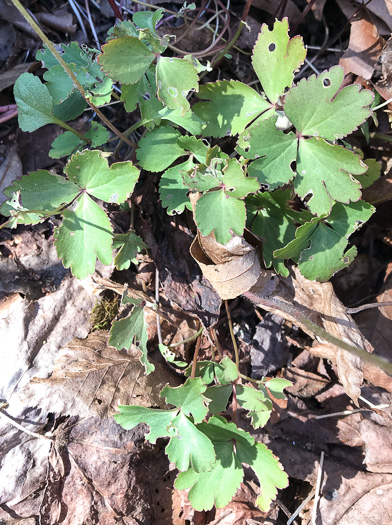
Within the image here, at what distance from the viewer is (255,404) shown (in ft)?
6.97

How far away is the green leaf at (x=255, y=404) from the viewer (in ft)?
6.91

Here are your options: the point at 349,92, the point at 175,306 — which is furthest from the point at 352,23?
the point at 175,306

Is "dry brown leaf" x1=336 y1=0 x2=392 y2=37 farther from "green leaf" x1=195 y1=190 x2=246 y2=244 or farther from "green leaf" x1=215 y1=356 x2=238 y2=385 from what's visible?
"green leaf" x1=215 y1=356 x2=238 y2=385

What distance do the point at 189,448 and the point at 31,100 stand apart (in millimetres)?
1845

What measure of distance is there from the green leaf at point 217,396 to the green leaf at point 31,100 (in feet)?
5.29

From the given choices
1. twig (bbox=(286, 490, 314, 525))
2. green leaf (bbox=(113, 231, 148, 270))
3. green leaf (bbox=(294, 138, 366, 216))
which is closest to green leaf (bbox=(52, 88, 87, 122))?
green leaf (bbox=(113, 231, 148, 270))

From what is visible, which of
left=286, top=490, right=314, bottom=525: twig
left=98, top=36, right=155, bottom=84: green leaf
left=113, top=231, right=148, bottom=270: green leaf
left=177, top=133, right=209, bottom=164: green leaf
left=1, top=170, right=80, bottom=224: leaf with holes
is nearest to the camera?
left=98, top=36, right=155, bottom=84: green leaf

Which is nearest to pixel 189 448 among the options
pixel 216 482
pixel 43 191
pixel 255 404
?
pixel 216 482

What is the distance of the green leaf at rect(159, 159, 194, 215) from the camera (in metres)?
2.06

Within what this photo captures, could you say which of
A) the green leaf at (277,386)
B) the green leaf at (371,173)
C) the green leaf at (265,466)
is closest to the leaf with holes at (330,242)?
the green leaf at (371,173)

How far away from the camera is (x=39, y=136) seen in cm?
262

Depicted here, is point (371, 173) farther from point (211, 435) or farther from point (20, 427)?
point (20, 427)

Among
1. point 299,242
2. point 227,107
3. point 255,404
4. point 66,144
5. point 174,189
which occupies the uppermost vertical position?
point 227,107

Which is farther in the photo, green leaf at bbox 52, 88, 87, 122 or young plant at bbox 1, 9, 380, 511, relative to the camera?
green leaf at bbox 52, 88, 87, 122
